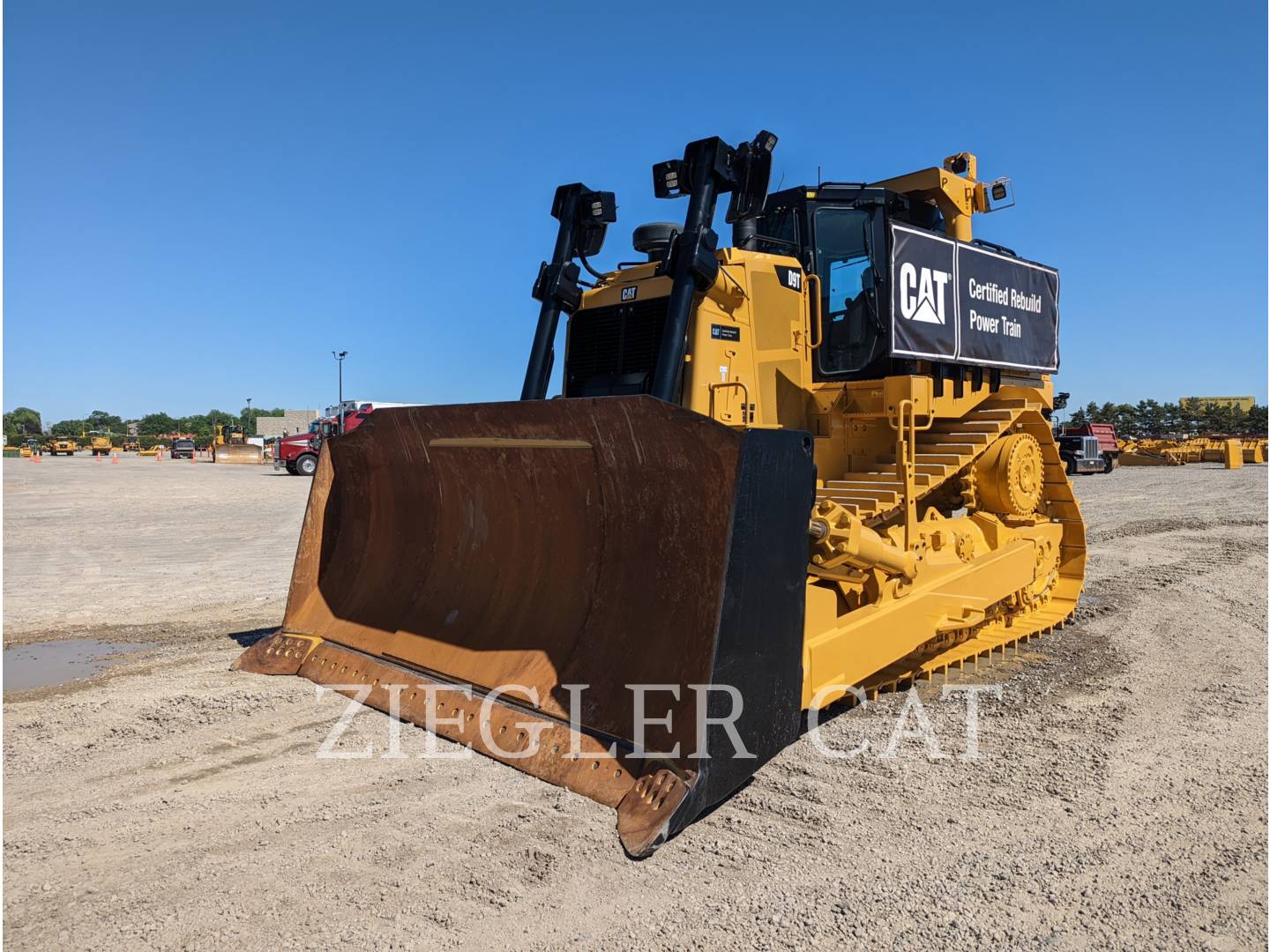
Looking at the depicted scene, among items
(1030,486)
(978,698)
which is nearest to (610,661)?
(978,698)

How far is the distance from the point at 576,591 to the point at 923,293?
325cm

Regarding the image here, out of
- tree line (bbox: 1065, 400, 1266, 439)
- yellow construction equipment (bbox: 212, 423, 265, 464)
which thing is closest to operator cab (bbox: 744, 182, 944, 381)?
yellow construction equipment (bbox: 212, 423, 265, 464)

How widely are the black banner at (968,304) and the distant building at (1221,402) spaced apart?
94237 mm

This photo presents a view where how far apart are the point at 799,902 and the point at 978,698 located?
109 inches

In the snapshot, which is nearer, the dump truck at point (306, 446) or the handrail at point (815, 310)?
the handrail at point (815, 310)

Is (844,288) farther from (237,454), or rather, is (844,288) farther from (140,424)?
(140,424)

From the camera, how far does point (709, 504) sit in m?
3.59

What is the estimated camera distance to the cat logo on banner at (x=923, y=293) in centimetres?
565

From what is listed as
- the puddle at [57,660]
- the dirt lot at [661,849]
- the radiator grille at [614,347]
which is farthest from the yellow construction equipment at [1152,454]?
the puddle at [57,660]

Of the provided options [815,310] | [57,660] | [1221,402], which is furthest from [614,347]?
[1221,402]

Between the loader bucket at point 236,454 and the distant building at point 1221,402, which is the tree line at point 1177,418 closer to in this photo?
the distant building at point 1221,402

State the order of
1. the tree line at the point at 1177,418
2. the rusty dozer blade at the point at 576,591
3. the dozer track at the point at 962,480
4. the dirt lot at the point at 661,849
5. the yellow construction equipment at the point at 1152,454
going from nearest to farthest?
the dirt lot at the point at 661,849 < the rusty dozer blade at the point at 576,591 < the dozer track at the point at 962,480 < the yellow construction equipment at the point at 1152,454 < the tree line at the point at 1177,418

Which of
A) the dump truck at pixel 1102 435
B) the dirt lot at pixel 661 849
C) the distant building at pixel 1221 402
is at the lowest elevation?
the dirt lot at pixel 661 849

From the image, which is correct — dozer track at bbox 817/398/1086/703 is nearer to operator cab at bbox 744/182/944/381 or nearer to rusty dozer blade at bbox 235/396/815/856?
operator cab at bbox 744/182/944/381
